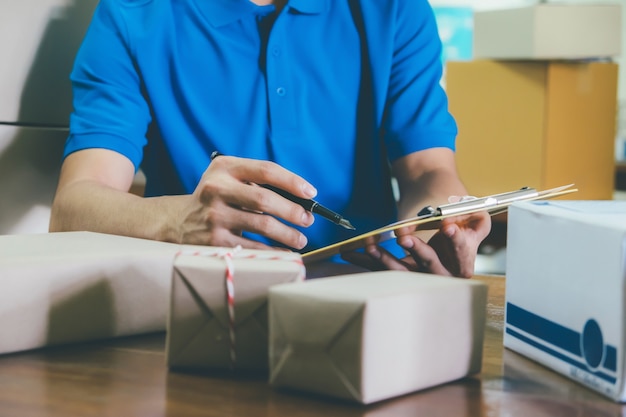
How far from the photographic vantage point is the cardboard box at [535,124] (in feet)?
7.89

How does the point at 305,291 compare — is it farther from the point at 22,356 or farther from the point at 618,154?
the point at 618,154

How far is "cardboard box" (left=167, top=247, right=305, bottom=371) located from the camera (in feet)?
1.83

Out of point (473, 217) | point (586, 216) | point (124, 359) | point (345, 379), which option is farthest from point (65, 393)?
point (473, 217)

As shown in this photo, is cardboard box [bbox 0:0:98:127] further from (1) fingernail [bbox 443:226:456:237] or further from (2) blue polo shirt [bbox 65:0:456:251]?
(1) fingernail [bbox 443:226:456:237]

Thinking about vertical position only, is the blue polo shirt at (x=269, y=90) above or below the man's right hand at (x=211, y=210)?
above

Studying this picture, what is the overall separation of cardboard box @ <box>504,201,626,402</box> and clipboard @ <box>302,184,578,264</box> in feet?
0.21

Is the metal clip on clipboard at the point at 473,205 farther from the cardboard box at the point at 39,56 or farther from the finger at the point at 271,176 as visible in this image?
the cardboard box at the point at 39,56

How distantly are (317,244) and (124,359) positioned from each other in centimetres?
64

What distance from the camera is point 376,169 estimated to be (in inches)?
51.3

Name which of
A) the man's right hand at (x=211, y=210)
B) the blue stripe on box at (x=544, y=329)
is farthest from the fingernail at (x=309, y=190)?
the blue stripe on box at (x=544, y=329)

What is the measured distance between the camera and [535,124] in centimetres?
241

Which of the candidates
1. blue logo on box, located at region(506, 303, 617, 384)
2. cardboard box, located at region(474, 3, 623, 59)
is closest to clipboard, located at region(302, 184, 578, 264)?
blue logo on box, located at region(506, 303, 617, 384)

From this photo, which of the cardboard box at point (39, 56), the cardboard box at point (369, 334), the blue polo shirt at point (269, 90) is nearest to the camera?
the cardboard box at point (369, 334)

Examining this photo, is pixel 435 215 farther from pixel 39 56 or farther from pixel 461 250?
pixel 39 56
